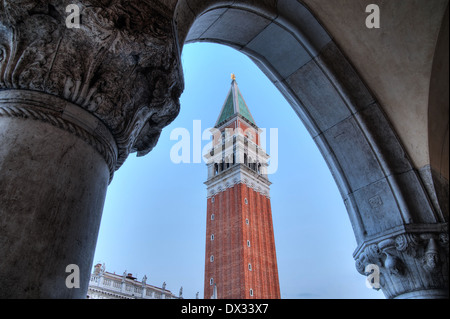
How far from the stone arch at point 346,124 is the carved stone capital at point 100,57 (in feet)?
4.08

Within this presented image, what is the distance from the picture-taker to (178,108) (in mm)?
2121

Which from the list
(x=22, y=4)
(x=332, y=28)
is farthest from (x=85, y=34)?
(x=332, y=28)

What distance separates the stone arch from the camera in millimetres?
3055

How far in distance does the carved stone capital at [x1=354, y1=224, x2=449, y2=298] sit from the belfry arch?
0.04 feet

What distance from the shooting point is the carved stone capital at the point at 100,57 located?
1572mm

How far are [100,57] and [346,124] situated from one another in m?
2.74

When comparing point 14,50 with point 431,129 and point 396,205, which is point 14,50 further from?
point 396,205

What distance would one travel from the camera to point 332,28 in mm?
3584

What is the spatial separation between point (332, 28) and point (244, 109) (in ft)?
141
